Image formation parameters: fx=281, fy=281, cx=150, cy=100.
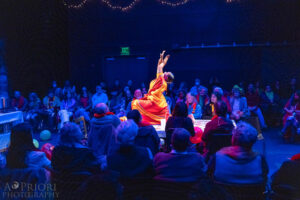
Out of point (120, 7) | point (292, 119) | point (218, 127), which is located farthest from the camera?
point (120, 7)

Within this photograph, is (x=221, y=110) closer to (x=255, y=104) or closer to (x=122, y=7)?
(x=255, y=104)

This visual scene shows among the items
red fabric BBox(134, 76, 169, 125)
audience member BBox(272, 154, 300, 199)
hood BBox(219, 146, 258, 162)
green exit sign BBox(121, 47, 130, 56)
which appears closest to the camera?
audience member BBox(272, 154, 300, 199)

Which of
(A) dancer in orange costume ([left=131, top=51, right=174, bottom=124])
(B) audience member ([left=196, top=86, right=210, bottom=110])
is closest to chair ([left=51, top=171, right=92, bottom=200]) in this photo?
(A) dancer in orange costume ([left=131, top=51, right=174, bottom=124])

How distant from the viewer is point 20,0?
9.27 m

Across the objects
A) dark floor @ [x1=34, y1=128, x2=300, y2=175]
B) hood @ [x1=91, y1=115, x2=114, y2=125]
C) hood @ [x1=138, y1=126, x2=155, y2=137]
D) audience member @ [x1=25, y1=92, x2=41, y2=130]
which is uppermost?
hood @ [x1=91, y1=115, x2=114, y2=125]

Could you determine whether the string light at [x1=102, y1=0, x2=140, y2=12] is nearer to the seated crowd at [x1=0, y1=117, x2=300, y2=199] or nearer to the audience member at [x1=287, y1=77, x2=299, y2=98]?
the audience member at [x1=287, y1=77, x2=299, y2=98]

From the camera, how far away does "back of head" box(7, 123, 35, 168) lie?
235cm

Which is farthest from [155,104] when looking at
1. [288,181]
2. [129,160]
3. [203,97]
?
[288,181]

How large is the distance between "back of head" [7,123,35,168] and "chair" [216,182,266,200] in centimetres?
163

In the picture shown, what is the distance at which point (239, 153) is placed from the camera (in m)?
2.24

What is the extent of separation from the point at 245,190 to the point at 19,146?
1.89 m

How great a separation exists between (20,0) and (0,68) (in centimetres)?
236

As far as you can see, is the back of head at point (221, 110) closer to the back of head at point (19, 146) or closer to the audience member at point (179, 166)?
the audience member at point (179, 166)

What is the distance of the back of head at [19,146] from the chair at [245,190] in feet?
5.35
